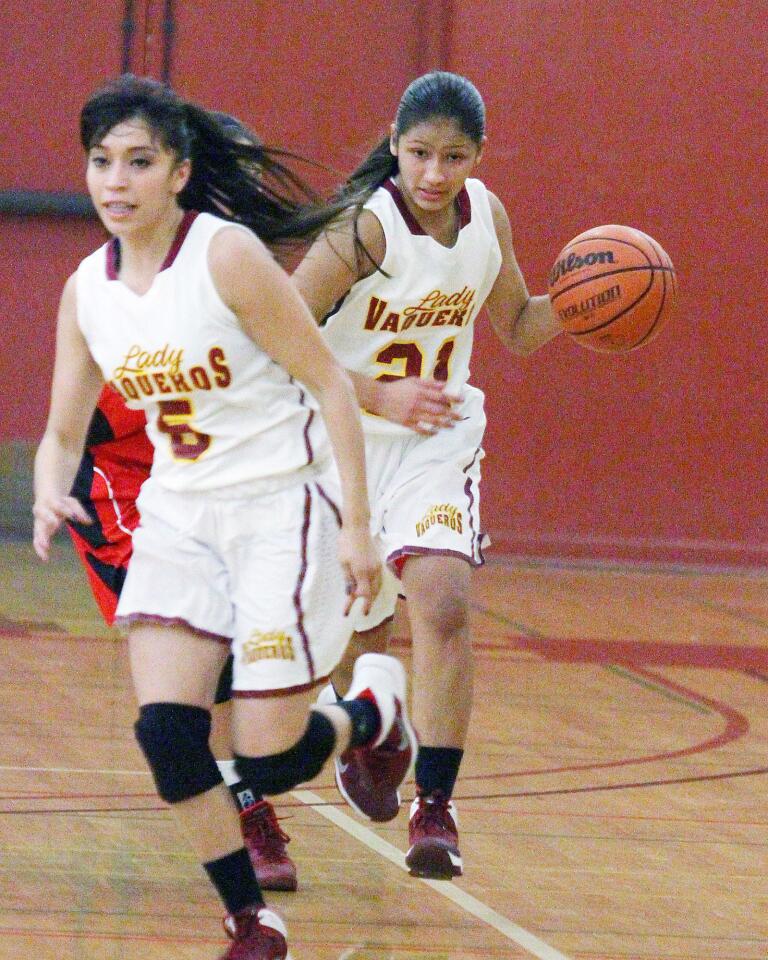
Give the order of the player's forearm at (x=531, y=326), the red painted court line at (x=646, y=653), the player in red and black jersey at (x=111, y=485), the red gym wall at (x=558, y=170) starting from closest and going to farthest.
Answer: the player in red and black jersey at (x=111, y=485)
the player's forearm at (x=531, y=326)
the red painted court line at (x=646, y=653)
the red gym wall at (x=558, y=170)

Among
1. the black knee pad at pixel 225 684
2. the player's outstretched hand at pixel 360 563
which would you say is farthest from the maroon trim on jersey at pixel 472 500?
the player's outstretched hand at pixel 360 563

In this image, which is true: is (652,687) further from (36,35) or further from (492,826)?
(36,35)

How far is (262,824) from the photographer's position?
3312mm

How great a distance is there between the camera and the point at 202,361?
2.68 meters

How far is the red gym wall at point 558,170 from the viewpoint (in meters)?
8.32

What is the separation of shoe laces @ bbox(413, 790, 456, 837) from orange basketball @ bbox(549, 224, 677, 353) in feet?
3.48

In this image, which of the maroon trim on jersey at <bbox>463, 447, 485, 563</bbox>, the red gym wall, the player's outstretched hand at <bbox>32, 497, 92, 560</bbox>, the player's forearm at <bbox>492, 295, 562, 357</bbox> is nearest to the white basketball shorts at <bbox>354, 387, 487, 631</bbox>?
the maroon trim on jersey at <bbox>463, 447, 485, 563</bbox>

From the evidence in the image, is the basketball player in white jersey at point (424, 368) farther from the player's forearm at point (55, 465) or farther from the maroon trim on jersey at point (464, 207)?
the player's forearm at point (55, 465)

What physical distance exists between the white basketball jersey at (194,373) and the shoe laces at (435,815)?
0.92 metres

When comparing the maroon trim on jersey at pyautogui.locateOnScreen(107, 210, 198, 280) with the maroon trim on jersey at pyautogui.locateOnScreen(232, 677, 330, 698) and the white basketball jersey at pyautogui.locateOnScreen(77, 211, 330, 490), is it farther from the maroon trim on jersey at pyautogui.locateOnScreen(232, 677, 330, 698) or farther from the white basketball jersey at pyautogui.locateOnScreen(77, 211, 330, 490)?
the maroon trim on jersey at pyautogui.locateOnScreen(232, 677, 330, 698)

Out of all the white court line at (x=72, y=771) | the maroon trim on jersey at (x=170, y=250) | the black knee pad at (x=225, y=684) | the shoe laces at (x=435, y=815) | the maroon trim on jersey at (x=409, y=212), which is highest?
the maroon trim on jersey at (x=409, y=212)

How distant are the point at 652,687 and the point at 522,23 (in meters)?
→ 4.07

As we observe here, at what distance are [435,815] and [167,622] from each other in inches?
36.6

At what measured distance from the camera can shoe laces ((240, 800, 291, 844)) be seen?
10.8 ft
